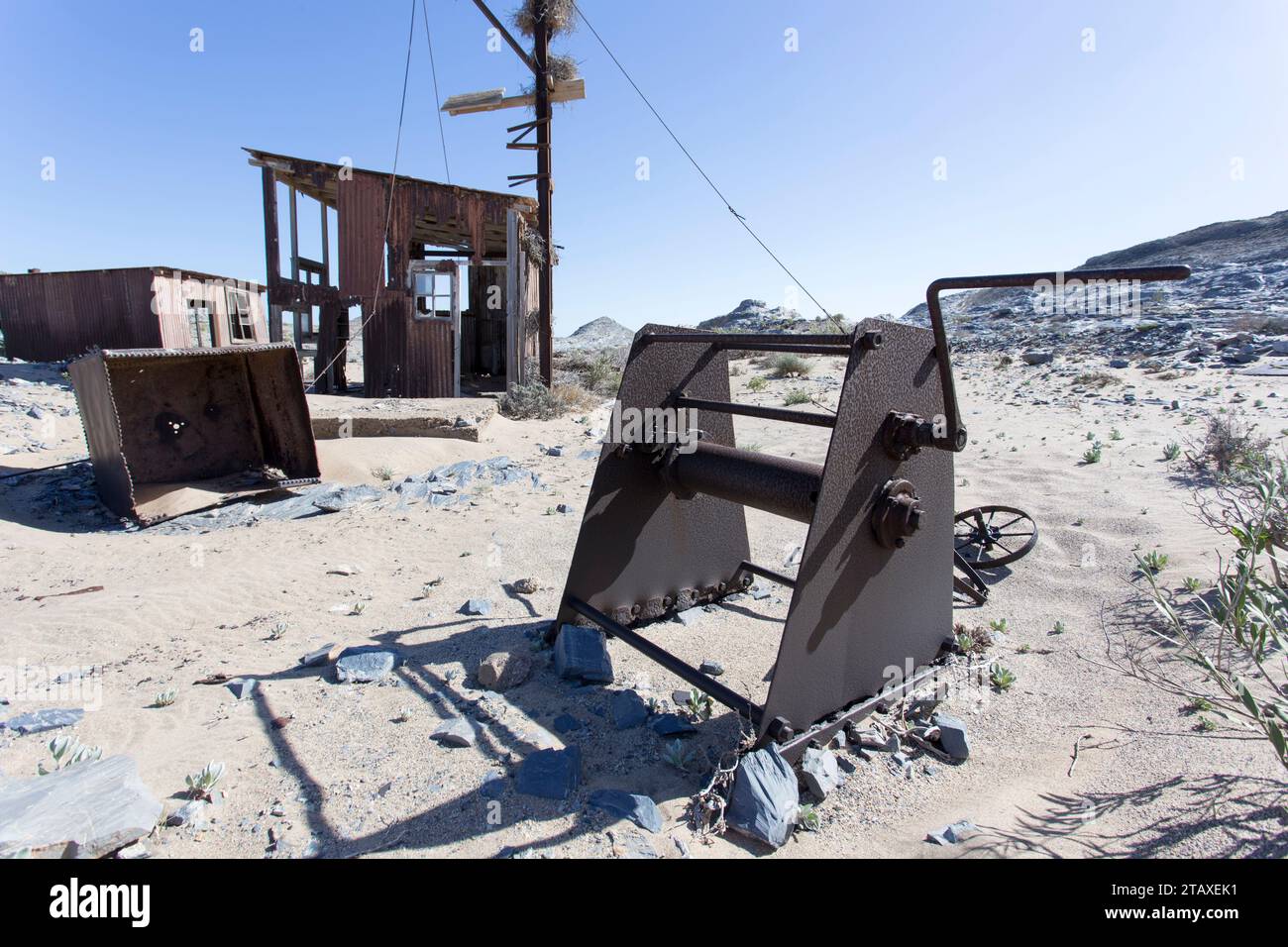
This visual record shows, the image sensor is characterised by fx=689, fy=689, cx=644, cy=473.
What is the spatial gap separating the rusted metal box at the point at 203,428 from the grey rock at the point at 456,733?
4.98m

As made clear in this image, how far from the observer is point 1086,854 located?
6.81 feet

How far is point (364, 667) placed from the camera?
11.2 feet

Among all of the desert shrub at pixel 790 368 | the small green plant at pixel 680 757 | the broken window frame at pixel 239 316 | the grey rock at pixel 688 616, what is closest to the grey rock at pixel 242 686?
the small green plant at pixel 680 757

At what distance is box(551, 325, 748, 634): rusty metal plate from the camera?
353 cm

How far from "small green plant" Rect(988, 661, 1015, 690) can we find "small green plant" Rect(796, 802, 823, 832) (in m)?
1.36

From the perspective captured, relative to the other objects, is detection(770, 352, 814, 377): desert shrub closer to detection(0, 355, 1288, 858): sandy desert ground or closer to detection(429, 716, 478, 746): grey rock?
detection(0, 355, 1288, 858): sandy desert ground

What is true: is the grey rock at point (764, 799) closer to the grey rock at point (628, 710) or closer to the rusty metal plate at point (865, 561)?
the rusty metal plate at point (865, 561)

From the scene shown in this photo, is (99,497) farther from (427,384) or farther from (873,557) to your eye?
(873,557)

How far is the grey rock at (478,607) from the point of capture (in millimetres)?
4227

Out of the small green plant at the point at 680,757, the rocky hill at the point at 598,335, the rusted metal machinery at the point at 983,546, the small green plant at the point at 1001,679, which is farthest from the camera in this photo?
the rocky hill at the point at 598,335

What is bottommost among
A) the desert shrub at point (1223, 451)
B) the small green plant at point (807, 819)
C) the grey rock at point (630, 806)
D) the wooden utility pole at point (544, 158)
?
the small green plant at point (807, 819)

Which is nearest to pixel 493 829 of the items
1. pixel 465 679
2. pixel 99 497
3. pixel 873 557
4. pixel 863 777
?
pixel 465 679

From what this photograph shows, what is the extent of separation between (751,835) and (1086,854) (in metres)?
1.00

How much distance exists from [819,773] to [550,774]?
100 centimetres
